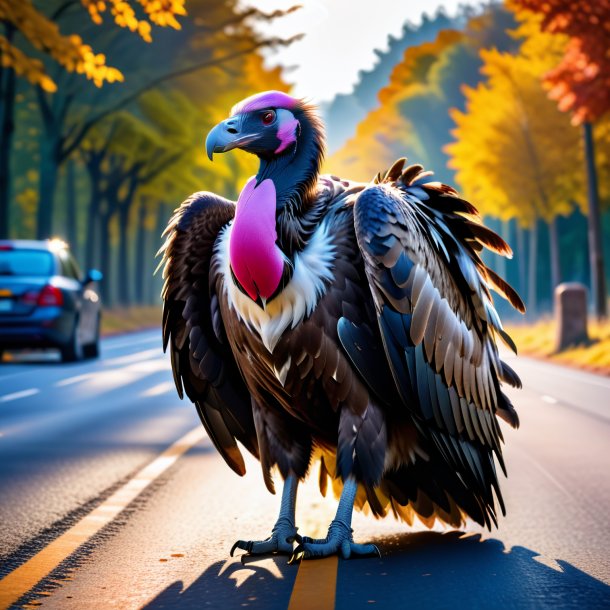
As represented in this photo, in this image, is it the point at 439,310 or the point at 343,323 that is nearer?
the point at 343,323

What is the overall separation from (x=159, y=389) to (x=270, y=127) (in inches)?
402

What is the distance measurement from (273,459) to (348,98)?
115 metres

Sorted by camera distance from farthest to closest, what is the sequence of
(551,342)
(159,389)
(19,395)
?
(551,342)
(159,389)
(19,395)

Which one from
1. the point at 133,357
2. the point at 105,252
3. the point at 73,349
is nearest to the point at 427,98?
the point at 105,252

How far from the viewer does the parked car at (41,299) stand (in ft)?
61.0

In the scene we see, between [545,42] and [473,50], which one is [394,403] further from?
[473,50]

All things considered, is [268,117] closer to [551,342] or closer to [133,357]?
[133,357]

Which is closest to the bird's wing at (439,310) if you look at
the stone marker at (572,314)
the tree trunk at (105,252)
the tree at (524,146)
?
the stone marker at (572,314)

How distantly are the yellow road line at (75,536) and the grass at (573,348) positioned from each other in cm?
1234

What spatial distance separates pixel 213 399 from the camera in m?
5.81

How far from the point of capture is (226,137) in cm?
503

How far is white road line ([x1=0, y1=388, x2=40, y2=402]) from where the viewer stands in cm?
1342

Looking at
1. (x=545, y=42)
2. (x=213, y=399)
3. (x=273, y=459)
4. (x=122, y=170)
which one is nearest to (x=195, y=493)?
(x=213, y=399)

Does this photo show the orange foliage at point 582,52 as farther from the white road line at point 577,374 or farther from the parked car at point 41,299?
the parked car at point 41,299
